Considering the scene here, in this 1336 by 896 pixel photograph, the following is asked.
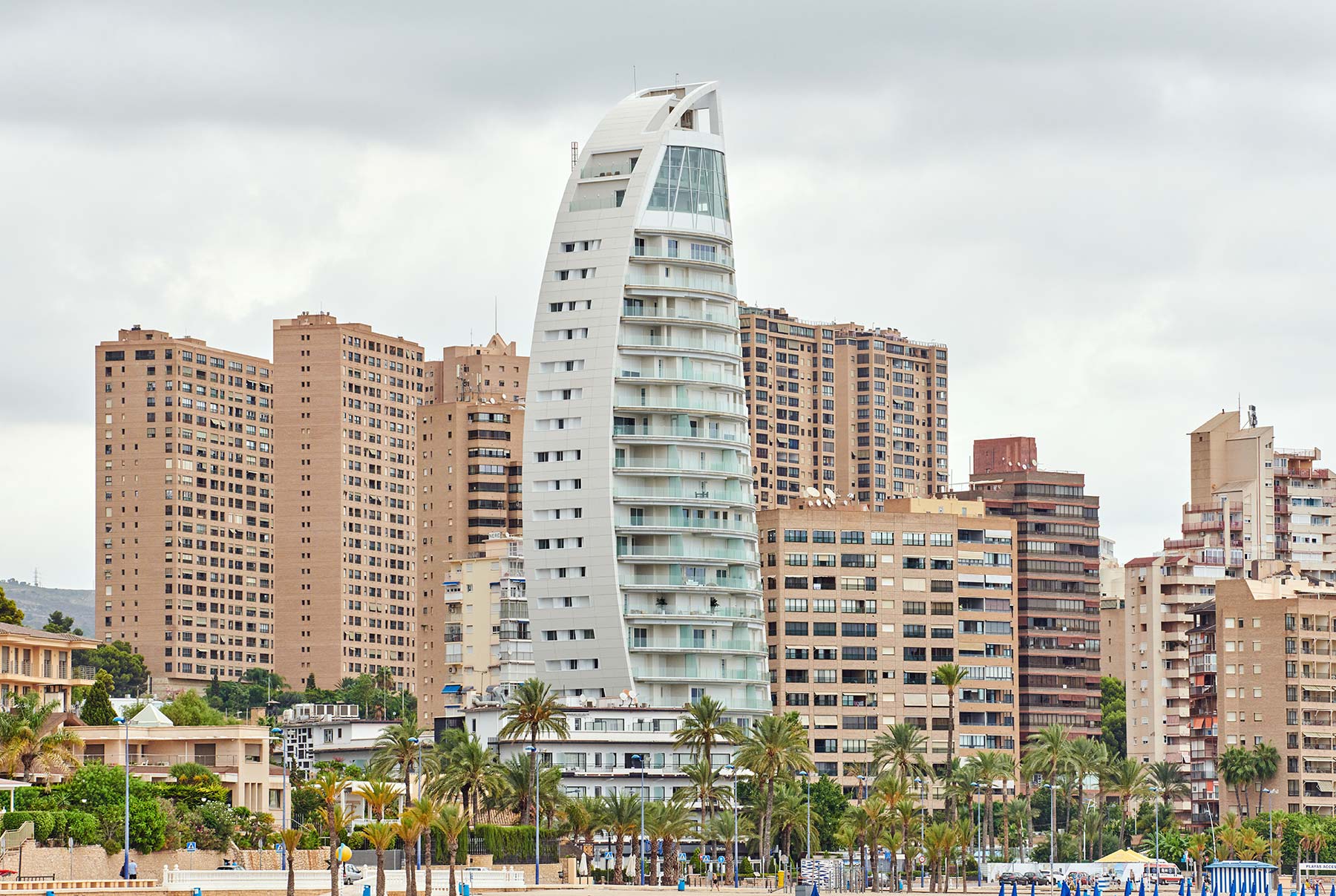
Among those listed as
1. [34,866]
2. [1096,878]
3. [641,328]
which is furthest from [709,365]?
[34,866]

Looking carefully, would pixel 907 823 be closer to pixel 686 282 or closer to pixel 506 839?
pixel 506 839

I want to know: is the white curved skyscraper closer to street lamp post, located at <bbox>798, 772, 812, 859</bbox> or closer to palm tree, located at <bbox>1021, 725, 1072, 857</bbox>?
street lamp post, located at <bbox>798, 772, 812, 859</bbox>

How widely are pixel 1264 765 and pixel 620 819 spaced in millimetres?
79407

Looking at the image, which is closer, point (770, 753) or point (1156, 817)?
point (770, 753)

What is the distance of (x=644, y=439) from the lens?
6309 inches

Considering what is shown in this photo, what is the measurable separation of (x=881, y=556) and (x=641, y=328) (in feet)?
141

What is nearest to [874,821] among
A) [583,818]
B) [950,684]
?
[583,818]

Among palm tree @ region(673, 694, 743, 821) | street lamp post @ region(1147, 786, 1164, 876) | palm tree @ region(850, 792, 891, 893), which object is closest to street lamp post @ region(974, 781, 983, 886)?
palm tree @ region(850, 792, 891, 893)

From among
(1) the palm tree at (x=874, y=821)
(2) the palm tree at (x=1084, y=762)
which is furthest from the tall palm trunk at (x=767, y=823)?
(2) the palm tree at (x=1084, y=762)

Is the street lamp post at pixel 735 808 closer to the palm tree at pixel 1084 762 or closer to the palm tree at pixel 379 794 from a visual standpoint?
the palm tree at pixel 1084 762

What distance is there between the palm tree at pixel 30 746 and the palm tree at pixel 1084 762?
8717cm

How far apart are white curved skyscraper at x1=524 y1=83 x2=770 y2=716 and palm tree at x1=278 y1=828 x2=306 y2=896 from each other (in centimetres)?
5172

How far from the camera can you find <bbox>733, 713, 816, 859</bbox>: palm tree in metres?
141

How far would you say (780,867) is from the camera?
14712cm
